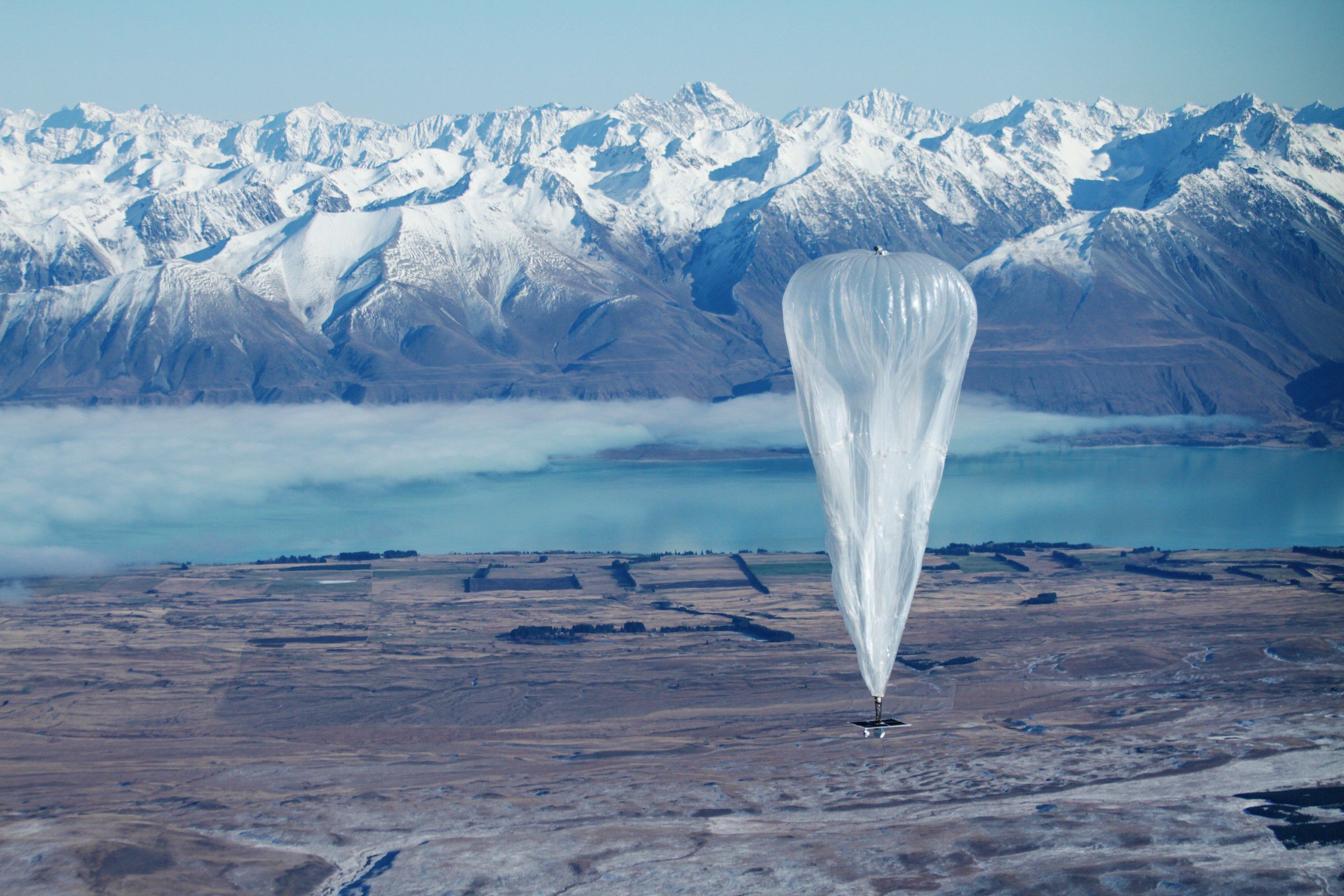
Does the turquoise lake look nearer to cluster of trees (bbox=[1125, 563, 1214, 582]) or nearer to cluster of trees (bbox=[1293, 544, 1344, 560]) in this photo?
cluster of trees (bbox=[1293, 544, 1344, 560])

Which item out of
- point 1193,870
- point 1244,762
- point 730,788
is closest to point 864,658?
point 1193,870

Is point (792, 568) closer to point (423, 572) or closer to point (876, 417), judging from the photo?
point (423, 572)

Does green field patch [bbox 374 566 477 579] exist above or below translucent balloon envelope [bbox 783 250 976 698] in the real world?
below

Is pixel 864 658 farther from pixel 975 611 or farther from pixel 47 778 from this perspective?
pixel 975 611

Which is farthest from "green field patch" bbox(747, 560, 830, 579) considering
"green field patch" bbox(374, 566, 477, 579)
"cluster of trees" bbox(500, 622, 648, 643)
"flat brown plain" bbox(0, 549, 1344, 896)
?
"cluster of trees" bbox(500, 622, 648, 643)

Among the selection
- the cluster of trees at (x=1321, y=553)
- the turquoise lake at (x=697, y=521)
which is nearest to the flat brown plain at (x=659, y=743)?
the cluster of trees at (x=1321, y=553)

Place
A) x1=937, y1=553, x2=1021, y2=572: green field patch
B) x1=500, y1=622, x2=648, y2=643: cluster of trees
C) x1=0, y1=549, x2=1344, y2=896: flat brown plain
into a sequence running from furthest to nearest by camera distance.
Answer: x1=937, y1=553, x2=1021, y2=572: green field patch → x1=500, y1=622, x2=648, y2=643: cluster of trees → x1=0, y1=549, x2=1344, y2=896: flat brown plain

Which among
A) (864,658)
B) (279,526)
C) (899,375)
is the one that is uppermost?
(899,375)
